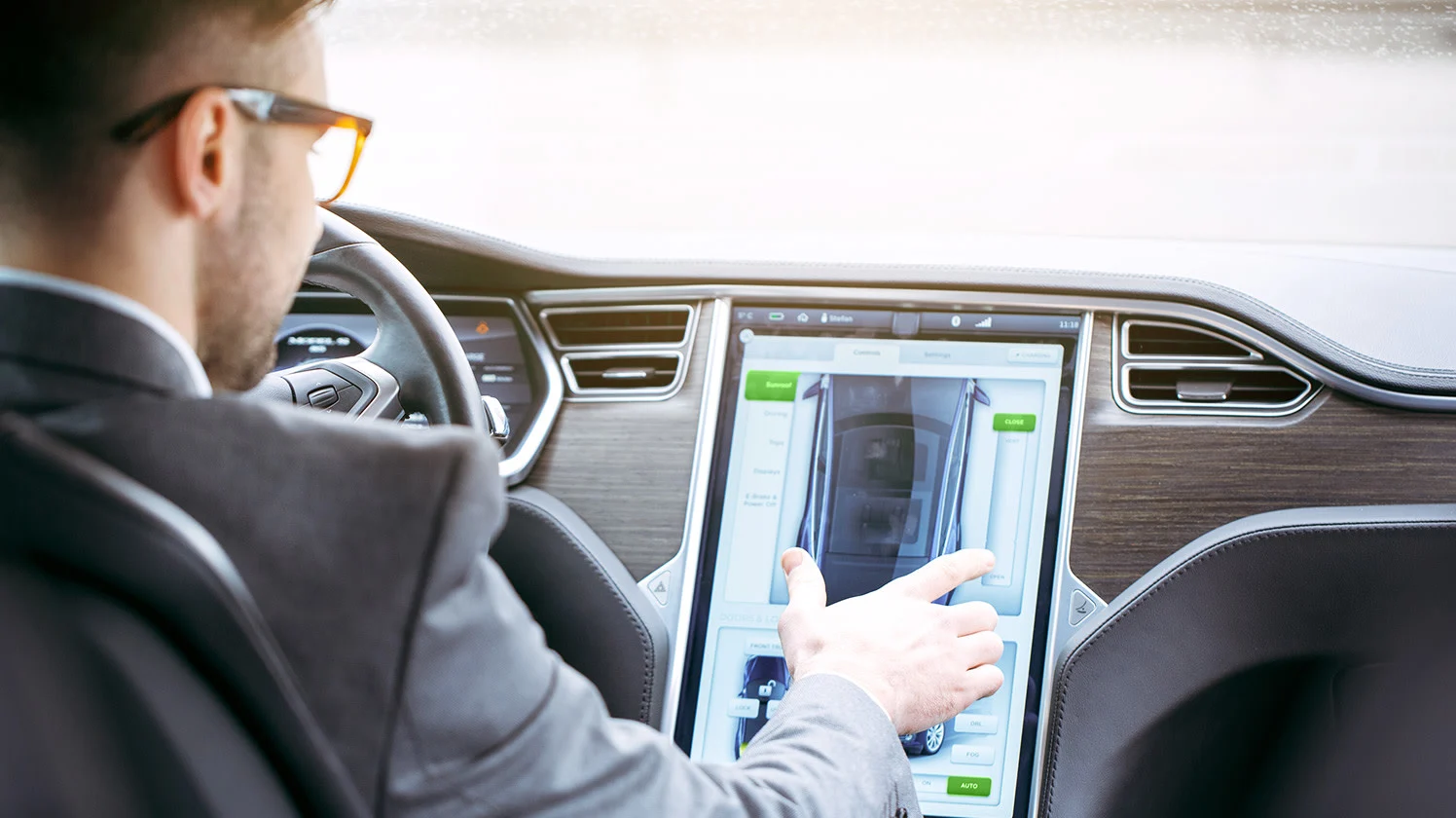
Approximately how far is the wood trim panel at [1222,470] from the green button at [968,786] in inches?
11.2

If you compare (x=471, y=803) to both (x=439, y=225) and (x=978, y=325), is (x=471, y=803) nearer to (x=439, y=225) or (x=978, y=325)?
(x=978, y=325)

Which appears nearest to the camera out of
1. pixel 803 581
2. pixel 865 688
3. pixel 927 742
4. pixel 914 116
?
pixel 865 688

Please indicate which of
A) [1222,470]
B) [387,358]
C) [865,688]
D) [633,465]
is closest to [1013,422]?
[1222,470]

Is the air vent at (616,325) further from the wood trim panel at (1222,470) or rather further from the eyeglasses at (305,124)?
the eyeglasses at (305,124)

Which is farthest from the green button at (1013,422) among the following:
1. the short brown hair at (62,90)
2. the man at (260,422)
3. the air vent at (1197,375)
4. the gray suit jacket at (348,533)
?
the short brown hair at (62,90)

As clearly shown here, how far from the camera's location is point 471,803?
633mm

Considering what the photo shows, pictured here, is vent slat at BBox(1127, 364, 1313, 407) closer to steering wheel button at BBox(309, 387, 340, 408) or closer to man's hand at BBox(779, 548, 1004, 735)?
man's hand at BBox(779, 548, 1004, 735)

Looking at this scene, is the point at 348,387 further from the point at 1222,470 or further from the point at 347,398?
the point at 1222,470

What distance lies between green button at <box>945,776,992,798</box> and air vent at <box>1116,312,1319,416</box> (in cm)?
51

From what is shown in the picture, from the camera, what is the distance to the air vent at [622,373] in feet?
5.65

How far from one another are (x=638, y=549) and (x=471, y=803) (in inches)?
41.3

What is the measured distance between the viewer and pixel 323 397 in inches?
53.4

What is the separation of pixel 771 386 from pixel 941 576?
498 millimetres

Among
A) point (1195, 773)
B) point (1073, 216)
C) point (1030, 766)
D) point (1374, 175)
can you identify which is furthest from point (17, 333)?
point (1374, 175)
